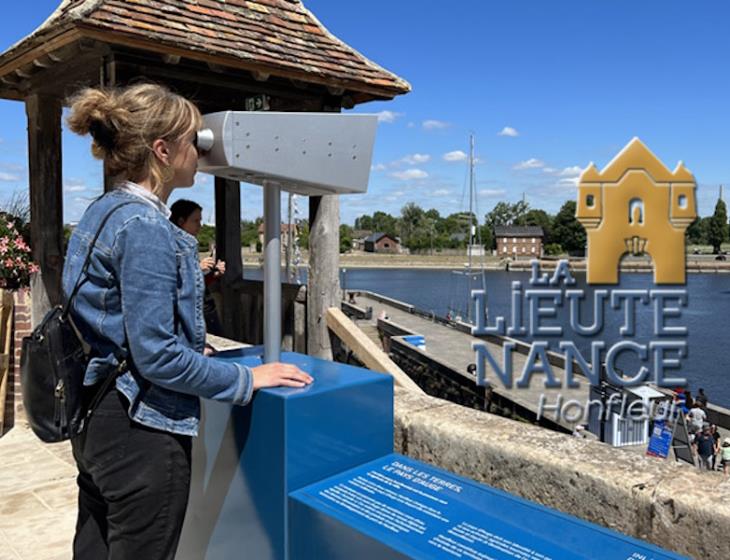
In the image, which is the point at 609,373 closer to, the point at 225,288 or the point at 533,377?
the point at 533,377

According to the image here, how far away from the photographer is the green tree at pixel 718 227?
122125 millimetres

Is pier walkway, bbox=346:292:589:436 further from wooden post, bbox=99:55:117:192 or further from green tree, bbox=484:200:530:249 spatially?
green tree, bbox=484:200:530:249

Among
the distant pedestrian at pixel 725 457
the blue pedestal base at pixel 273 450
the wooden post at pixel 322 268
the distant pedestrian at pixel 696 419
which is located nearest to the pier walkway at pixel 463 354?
the distant pedestrian at pixel 696 419

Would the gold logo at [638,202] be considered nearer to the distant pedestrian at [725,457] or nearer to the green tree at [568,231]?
the distant pedestrian at [725,457]

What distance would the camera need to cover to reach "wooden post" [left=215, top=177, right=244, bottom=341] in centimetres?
733

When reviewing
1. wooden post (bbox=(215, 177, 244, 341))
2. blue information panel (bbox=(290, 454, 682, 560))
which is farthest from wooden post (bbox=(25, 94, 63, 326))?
blue information panel (bbox=(290, 454, 682, 560))

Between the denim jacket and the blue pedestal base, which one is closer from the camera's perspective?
the denim jacket

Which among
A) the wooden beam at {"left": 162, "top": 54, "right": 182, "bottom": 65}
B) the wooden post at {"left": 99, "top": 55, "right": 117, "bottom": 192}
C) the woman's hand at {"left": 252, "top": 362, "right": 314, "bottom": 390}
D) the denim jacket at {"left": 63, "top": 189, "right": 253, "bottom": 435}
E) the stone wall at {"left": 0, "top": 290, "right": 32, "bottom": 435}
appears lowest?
the stone wall at {"left": 0, "top": 290, "right": 32, "bottom": 435}

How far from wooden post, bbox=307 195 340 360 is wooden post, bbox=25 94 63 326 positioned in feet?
7.41

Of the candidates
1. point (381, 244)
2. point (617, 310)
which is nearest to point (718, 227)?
point (381, 244)

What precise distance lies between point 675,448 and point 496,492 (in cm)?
1938

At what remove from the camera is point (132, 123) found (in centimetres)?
175

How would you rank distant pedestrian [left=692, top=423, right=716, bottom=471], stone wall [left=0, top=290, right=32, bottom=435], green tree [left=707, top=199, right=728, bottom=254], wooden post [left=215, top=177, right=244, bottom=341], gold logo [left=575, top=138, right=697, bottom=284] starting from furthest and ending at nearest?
green tree [left=707, top=199, right=728, bottom=254] → gold logo [left=575, top=138, right=697, bottom=284] → distant pedestrian [left=692, top=423, right=716, bottom=471] → wooden post [left=215, top=177, right=244, bottom=341] → stone wall [left=0, top=290, right=32, bottom=435]

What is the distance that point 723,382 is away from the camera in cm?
3803
